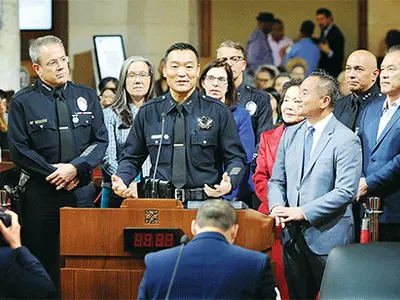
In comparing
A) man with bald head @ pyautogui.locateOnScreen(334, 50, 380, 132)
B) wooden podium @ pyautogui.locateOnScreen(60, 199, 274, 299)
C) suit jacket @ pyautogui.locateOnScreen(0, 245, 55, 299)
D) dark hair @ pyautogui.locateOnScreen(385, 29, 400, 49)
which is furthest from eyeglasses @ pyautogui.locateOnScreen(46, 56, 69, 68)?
dark hair @ pyautogui.locateOnScreen(385, 29, 400, 49)

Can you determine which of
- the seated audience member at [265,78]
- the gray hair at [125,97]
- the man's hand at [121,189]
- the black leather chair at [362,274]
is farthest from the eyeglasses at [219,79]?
the seated audience member at [265,78]

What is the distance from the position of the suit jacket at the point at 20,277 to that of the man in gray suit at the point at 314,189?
148 cm

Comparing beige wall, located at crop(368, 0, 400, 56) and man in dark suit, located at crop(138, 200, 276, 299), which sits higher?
beige wall, located at crop(368, 0, 400, 56)

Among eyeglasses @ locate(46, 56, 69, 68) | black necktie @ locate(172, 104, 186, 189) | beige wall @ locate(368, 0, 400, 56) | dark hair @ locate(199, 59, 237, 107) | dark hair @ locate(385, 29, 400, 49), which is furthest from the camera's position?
beige wall @ locate(368, 0, 400, 56)

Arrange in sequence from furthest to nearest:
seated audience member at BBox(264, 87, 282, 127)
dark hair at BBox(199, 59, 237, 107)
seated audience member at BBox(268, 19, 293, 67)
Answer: seated audience member at BBox(268, 19, 293, 67) < seated audience member at BBox(264, 87, 282, 127) < dark hair at BBox(199, 59, 237, 107)

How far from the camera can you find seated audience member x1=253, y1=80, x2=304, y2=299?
608cm

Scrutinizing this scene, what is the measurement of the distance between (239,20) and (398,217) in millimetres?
8717

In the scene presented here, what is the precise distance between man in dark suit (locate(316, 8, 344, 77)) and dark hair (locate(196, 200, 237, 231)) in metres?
8.81

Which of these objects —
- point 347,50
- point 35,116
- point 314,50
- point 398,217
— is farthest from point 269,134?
point 347,50

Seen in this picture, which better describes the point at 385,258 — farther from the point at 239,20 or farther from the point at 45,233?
the point at 239,20

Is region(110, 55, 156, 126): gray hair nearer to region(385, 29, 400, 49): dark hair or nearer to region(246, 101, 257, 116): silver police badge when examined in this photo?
region(246, 101, 257, 116): silver police badge

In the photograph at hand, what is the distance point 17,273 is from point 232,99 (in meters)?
2.68

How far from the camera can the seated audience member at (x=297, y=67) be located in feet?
37.3

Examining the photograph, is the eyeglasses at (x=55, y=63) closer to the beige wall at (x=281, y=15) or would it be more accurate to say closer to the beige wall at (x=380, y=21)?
the beige wall at (x=380, y=21)
